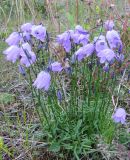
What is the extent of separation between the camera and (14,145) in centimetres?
210

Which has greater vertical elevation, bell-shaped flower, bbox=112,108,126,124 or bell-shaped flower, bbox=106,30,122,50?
bell-shaped flower, bbox=106,30,122,50

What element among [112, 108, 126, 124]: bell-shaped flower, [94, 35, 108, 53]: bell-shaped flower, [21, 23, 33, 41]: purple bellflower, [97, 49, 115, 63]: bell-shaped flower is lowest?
[112, 108, 126, 124]: bell-shaped flower

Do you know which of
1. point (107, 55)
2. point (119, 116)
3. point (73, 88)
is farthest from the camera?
point (73, 88)

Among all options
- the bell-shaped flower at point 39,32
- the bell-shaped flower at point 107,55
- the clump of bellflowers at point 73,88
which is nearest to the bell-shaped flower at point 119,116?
the clump of bellflowers at point 73,88

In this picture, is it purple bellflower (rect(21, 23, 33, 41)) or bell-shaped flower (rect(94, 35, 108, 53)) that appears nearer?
bell-shaped flower (rect(94, 35, 108, 53))

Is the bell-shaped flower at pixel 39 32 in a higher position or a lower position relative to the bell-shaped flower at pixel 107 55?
higher

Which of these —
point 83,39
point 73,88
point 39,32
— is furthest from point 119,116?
point 39,32

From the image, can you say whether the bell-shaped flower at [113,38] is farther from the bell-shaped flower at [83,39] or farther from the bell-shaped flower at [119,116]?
the bell-shaped flower at [119,116]

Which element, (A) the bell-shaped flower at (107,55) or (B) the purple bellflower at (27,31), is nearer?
(A) the bell-shaped flower at (107,55)

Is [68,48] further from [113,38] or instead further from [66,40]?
[113,38]

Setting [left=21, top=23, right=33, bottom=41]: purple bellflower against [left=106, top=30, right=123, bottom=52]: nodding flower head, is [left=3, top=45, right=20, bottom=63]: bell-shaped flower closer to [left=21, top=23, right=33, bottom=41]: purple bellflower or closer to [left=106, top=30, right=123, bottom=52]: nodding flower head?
[left=21, top=23, right=33, bottom=41]: purple bellflower

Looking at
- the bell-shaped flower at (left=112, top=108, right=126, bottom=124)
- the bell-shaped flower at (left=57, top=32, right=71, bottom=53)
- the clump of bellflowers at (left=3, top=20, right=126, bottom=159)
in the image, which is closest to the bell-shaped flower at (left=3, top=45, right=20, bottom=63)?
the clump of bellflowers at (left=3, top=20, right=126, bottom=159)

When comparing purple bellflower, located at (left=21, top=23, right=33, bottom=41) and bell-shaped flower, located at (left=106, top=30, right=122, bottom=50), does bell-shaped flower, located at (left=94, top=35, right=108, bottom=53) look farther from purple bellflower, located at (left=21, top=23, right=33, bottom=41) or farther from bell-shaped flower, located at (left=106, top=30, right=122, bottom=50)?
purple bellflower, located at (left=21, top=23, right=33, bottom=41)

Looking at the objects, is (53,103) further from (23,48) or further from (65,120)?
(23,48)
